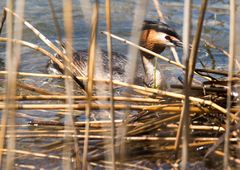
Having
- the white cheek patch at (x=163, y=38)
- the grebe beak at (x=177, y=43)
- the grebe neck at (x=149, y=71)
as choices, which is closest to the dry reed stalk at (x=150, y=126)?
the grebe neck at (x=149, y=71)

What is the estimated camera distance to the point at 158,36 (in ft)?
23.2

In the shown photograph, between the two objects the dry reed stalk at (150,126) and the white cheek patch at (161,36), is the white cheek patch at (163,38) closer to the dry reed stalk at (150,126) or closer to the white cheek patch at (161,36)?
the white cheek patch at (161,36)

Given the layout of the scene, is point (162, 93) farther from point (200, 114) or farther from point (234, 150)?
point (234, 150)

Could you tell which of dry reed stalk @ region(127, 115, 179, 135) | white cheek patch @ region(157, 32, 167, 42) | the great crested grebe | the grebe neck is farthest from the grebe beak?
dry reed stalk @ region(127, 115, 179, 135)

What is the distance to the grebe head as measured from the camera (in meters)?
6.90

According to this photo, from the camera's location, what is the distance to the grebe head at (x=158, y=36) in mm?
6902

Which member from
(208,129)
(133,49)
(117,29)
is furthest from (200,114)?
(117,29)

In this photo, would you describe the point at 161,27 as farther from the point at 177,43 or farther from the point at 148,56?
the point at 148,56

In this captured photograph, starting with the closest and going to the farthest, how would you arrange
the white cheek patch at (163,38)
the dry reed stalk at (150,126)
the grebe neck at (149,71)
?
the dry reed stalk at (150,126)
the grebe neck at (149,71)
the white cheek patch at (163,38)

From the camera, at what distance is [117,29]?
8.59m

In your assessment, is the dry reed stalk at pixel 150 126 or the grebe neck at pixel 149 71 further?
the grebe neck at pixel 149 71

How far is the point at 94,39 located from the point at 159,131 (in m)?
1.24

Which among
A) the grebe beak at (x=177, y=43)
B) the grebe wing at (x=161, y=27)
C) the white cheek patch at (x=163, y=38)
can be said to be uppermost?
the grebe wing at (x=161, y=27)

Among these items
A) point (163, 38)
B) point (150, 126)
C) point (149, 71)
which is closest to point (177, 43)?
point (163, 38)
